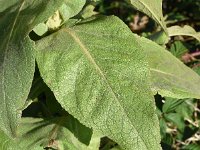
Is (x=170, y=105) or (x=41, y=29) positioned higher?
(x=41, y=29)

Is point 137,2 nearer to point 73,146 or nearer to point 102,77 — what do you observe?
point 102,77

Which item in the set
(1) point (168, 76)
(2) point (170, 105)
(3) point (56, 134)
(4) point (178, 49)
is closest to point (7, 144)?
(3) point (56, 134)

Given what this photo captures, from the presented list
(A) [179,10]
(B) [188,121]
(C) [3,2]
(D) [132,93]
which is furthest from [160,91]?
(A) [179,10]

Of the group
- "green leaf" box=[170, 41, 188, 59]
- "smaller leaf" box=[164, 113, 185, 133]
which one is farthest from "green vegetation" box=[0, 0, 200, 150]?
"green leaf" box=[170, 41, 188, 59]

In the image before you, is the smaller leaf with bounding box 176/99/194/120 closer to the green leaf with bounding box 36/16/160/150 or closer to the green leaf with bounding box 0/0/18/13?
the green leaf with bounding box 36/16/160/150

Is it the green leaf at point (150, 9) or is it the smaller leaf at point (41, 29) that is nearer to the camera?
the green leaf at point (150, 9)

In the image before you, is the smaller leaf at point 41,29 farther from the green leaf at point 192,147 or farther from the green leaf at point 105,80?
the green leaf at point 192,147

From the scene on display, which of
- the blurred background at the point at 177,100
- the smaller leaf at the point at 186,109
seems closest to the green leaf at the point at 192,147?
the blurred background at the point at 177,100

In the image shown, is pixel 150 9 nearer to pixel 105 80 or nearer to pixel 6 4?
pixel 105 80
